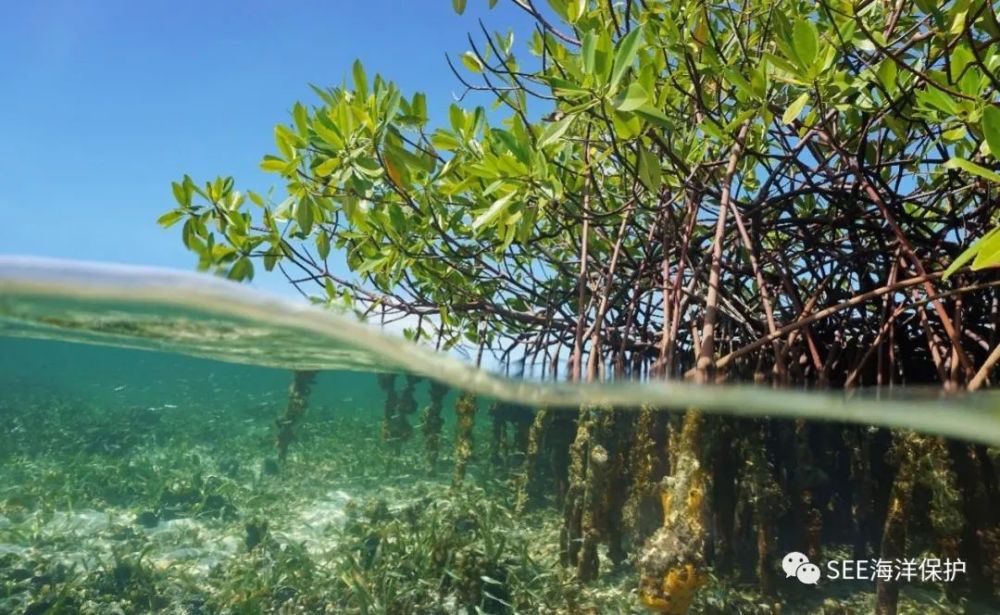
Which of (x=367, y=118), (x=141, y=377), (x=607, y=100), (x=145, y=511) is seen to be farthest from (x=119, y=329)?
(x=607, y=100)

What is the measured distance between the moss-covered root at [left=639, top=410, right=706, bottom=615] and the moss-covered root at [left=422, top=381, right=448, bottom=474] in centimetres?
89

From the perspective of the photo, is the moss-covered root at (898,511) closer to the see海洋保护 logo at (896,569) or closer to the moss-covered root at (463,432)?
the see海洋保护 logo at (896,569)

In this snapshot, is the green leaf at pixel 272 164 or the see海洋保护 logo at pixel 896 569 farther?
the green leaf at pixel 272 164

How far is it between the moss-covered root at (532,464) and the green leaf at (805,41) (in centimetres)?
165

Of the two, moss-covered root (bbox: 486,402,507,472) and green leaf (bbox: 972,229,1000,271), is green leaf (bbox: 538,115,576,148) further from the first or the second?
moss-covered root (bbox: 486,402,507,472)

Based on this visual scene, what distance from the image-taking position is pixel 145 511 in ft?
8.56

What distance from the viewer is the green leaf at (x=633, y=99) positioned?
207 cm

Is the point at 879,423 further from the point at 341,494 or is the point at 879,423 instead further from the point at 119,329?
the point at 119,329

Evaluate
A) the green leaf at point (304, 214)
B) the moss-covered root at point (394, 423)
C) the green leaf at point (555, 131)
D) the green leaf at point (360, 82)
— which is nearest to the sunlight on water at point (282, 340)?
the moss-covered root at point (394, 423)

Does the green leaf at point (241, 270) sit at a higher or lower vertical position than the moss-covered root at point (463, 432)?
higher

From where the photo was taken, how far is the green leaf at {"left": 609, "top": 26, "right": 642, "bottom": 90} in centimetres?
208

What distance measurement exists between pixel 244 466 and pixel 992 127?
2637 millimetres

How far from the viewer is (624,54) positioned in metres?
2.09

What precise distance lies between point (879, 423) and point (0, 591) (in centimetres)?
349
